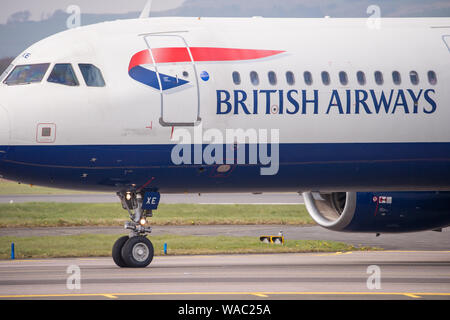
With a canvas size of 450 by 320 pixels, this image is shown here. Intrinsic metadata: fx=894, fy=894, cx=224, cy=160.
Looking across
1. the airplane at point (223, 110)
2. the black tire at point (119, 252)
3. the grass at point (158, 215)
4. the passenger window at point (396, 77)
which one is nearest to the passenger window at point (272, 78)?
the airplane at point (223, 110)

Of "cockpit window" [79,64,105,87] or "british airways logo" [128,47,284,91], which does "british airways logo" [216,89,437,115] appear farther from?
"cockpit window" [79,64,105,87]

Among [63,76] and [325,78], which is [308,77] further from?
[63,76]

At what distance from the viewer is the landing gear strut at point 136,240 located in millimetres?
20281

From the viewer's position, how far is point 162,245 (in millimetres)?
29109

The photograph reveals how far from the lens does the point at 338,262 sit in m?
23.4

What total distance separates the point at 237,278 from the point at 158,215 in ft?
72.4

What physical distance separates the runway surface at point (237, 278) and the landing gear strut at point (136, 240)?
34 cm

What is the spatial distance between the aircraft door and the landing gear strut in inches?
81.1

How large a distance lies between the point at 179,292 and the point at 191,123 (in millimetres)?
4547

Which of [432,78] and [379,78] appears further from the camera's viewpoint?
[432,78]

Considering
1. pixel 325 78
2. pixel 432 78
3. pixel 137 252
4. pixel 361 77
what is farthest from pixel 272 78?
pixel 137 252

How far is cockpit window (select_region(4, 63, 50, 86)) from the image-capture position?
1941 cm

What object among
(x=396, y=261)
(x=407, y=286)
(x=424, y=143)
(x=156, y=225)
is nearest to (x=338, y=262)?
(x=396, y=261)
